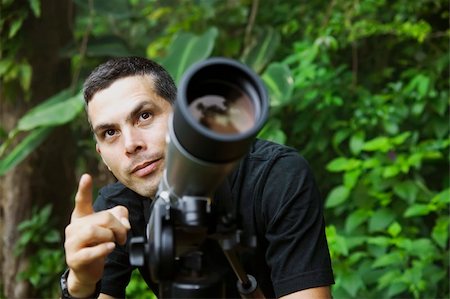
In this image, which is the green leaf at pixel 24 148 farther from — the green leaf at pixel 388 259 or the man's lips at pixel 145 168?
the man's lips at pixel 145 168

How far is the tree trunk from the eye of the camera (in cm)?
340

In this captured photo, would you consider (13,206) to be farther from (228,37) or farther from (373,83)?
(373,83)

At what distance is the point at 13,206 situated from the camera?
3404 millimetres

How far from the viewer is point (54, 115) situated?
3010 mm

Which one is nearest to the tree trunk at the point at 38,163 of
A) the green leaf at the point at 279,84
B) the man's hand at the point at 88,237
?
the green leaf at the point at 279,84

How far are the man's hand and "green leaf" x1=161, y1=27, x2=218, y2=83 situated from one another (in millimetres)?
2038

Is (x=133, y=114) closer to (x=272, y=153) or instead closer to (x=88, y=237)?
(x=272, y=153)

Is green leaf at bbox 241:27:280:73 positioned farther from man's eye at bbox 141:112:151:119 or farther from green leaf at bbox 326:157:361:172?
man's eye at bbox 141:112:151:119

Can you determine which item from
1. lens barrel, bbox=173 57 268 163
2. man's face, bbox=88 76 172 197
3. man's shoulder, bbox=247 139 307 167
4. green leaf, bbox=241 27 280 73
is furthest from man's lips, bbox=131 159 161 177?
green leaf, bbox=241 27 280 73

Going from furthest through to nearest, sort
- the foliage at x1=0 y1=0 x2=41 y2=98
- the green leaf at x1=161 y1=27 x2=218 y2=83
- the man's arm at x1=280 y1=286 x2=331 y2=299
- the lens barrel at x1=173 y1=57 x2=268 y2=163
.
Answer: the foliage at x1=0 y1=0 x2=41 y2=98, the green leaf at x1=161 y1=27 x2=218 y2=83, the man's arm at x1=280 y1=286 x2=331 y2=299, the lens barrel at x1=173 y1=57 x2=268 y2=163

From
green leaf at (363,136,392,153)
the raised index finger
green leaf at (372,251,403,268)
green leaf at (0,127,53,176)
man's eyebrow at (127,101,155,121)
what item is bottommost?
green leaf at (372,251,403,268)

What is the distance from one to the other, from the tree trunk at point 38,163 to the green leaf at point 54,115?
435mm

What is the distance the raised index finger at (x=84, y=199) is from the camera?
104 cm

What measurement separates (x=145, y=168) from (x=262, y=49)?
2.07 meters
